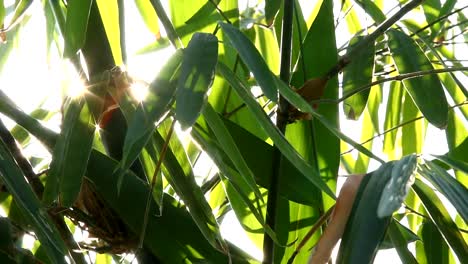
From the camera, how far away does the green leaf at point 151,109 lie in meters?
0.40

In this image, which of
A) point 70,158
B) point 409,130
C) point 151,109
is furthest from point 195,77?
point 409,130

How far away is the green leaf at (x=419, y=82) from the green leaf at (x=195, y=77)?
19 cm

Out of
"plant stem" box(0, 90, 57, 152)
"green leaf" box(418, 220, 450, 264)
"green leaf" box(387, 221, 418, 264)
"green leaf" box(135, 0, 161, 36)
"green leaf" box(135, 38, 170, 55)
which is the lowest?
"green leaf" box(387, 221, 418, 264)

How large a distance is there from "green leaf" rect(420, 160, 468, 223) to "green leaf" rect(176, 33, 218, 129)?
138 mm

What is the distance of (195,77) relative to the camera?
403 millimetres

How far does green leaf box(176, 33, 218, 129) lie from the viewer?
374 mm

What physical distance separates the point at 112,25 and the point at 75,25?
0.08 m

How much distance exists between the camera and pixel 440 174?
468 mm

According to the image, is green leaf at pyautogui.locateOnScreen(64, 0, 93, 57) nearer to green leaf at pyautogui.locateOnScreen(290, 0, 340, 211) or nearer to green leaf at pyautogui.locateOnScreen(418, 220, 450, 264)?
green leaf at pyautogui.locateOnScreen(290, 0, 340, 211)

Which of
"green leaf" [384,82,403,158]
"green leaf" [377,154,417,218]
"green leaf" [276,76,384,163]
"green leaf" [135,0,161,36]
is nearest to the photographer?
"green leaf" [377,154,417,218]

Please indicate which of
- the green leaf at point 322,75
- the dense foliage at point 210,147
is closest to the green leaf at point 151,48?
the dense foliage at point 210,147

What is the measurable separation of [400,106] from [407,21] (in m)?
0.11

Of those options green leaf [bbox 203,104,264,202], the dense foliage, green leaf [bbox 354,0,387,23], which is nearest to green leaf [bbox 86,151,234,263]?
the dense foliage

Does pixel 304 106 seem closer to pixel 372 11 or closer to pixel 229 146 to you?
pixel 229 146
